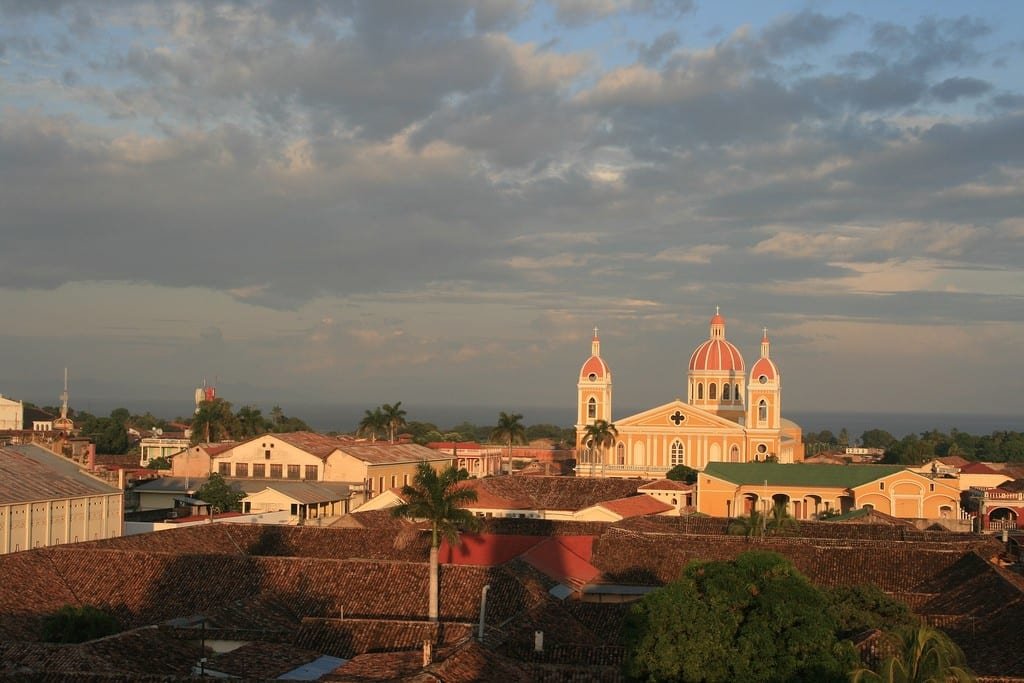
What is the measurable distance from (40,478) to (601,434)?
52.2 meters

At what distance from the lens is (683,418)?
94875 millimetres

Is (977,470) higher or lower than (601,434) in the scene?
lower

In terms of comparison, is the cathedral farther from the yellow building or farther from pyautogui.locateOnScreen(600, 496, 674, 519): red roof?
pyautogui.locateOnScreen(600, 496, 674, 519): red roof

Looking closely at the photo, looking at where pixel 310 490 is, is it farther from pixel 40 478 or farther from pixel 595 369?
pixel 595 369

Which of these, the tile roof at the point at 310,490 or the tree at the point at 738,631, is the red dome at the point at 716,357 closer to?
the tile roof at the point at 310,490

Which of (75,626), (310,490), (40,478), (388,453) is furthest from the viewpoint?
(388,453)

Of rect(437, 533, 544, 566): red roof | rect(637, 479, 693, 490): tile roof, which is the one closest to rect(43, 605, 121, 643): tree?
rect(437, 533, 544, 566): red roof

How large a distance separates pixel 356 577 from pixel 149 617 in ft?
16.7

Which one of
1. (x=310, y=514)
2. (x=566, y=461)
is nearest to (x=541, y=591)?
(x=310, y=514)

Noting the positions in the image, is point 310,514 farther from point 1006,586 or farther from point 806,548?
point 1006,586

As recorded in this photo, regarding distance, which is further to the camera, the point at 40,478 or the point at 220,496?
the point at 220,496

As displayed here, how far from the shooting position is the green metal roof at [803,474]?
7375 centimetres

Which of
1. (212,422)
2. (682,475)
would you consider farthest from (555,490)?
(212,422)

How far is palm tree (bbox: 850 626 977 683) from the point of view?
1977 cm
